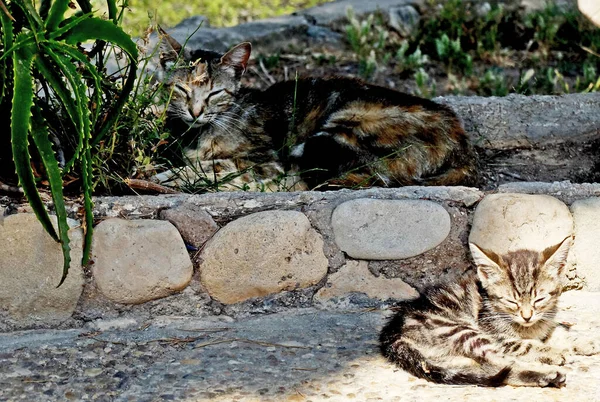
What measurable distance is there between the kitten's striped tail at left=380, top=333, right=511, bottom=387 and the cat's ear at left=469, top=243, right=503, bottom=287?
1.48ft

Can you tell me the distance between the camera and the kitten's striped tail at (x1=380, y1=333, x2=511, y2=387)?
3.50 m

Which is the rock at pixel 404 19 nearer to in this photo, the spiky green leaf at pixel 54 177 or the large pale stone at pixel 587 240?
the large pale stone at pixel 587 240

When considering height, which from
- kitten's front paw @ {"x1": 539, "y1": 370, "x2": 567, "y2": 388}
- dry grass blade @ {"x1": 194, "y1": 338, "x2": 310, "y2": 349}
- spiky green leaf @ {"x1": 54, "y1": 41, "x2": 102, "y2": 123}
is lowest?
kitten's front paw @ {"x1": 539, "y1": 370, "x2": 567, "y2": 388}

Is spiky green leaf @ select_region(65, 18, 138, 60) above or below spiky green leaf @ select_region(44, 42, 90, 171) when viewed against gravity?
above

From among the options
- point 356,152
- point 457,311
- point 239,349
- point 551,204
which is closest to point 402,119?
point 356,152

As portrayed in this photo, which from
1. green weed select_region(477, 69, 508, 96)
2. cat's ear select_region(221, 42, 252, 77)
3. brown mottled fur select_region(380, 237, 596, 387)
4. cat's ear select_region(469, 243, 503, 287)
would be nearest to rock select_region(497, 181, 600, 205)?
brown mottled fur select_region(380, 237, 596, 387)

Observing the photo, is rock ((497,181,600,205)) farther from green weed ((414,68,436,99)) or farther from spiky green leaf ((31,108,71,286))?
green weed ((414,68,436,99))

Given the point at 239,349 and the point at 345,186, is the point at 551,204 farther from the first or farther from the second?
the point at 239,349

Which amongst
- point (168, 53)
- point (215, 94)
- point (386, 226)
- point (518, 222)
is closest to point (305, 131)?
point (215, 94)

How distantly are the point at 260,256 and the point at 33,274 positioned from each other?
0.99 meters

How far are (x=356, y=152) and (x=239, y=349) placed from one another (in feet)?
4.71

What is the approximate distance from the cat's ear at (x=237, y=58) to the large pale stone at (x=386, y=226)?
1.45 metres

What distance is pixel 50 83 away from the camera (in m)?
3.70

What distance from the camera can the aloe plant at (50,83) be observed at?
3.54 m
